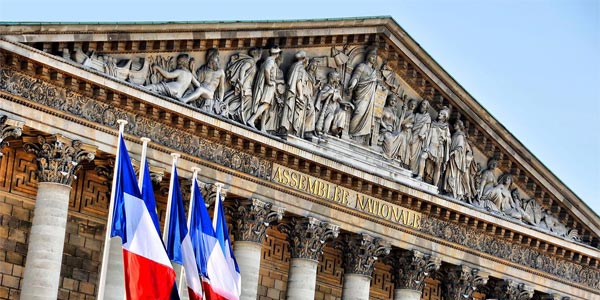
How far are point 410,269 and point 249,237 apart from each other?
5.62m

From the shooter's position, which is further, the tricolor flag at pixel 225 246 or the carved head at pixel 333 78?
the carved head at pixel 333 78

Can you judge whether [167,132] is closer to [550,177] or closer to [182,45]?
[182,45]

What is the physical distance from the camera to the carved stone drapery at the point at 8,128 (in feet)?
105

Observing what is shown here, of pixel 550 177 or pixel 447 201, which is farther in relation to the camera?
pixel 550 177

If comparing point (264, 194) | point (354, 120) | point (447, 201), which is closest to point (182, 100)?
point (264, 194)

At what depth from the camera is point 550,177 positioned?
44469 mm

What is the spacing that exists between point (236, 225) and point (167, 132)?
2.99m

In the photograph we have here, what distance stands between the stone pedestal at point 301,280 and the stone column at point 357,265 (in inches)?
53.2

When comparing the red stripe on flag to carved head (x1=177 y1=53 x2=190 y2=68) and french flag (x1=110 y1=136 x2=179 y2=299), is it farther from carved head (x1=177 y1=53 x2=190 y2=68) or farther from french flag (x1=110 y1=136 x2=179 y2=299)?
carved head (x1=177 y1=53 x2=190 y2=68)

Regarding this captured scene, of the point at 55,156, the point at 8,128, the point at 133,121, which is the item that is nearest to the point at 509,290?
the point at 133,121

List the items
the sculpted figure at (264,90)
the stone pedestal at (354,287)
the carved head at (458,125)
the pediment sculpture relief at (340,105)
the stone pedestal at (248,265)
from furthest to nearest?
the carved head at (458,125) < the stone pedestal at (354,287) < the sculpted figure at (264,90) < the stone pedestal at (248,265) < the pediment sculpture relief at (340,105)

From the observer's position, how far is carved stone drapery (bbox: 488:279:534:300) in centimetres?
4303

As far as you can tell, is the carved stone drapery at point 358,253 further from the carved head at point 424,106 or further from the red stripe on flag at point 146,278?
the red stripe on flag at point 146,278

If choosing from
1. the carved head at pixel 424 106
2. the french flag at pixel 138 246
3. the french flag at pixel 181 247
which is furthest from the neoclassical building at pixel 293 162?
the french flag at pixel 138 246
